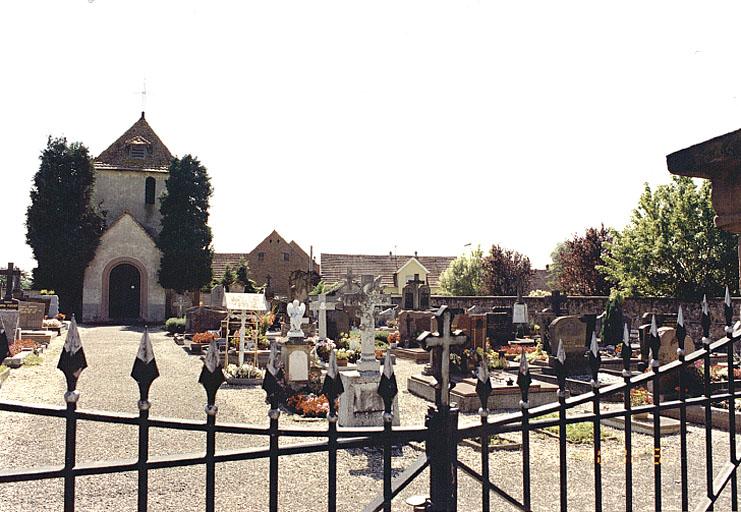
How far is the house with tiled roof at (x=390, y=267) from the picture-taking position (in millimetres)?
50875

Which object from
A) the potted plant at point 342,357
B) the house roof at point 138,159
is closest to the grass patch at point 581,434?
the potted plant at point 342,357

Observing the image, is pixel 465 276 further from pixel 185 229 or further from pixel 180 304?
pixel 180 304

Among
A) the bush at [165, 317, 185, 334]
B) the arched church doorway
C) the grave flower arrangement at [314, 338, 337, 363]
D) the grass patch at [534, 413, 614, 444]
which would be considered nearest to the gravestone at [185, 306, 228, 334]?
the bush at [165, 317, 185, 334]

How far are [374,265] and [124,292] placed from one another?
23.9 m

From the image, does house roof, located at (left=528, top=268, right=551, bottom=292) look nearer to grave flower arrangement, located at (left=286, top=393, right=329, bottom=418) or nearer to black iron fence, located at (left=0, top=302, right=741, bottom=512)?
grave flower arrangement, located at (left=286, top=393, right=329, bottom=418)

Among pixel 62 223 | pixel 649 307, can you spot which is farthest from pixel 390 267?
pixel 649 307

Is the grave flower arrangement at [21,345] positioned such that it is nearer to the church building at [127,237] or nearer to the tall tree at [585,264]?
the church building at [127,237]

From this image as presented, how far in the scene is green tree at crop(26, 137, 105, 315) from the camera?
107ft

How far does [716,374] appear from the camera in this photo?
11.8m

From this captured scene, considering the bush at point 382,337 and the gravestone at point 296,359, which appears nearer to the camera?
the gravestone at point 296,359

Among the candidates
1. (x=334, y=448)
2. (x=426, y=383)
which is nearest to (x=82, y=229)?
(x=426, y=383)

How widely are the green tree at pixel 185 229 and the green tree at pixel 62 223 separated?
377 cm

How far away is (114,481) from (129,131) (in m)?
36.0

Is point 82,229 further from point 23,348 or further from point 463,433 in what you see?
point 463,433
